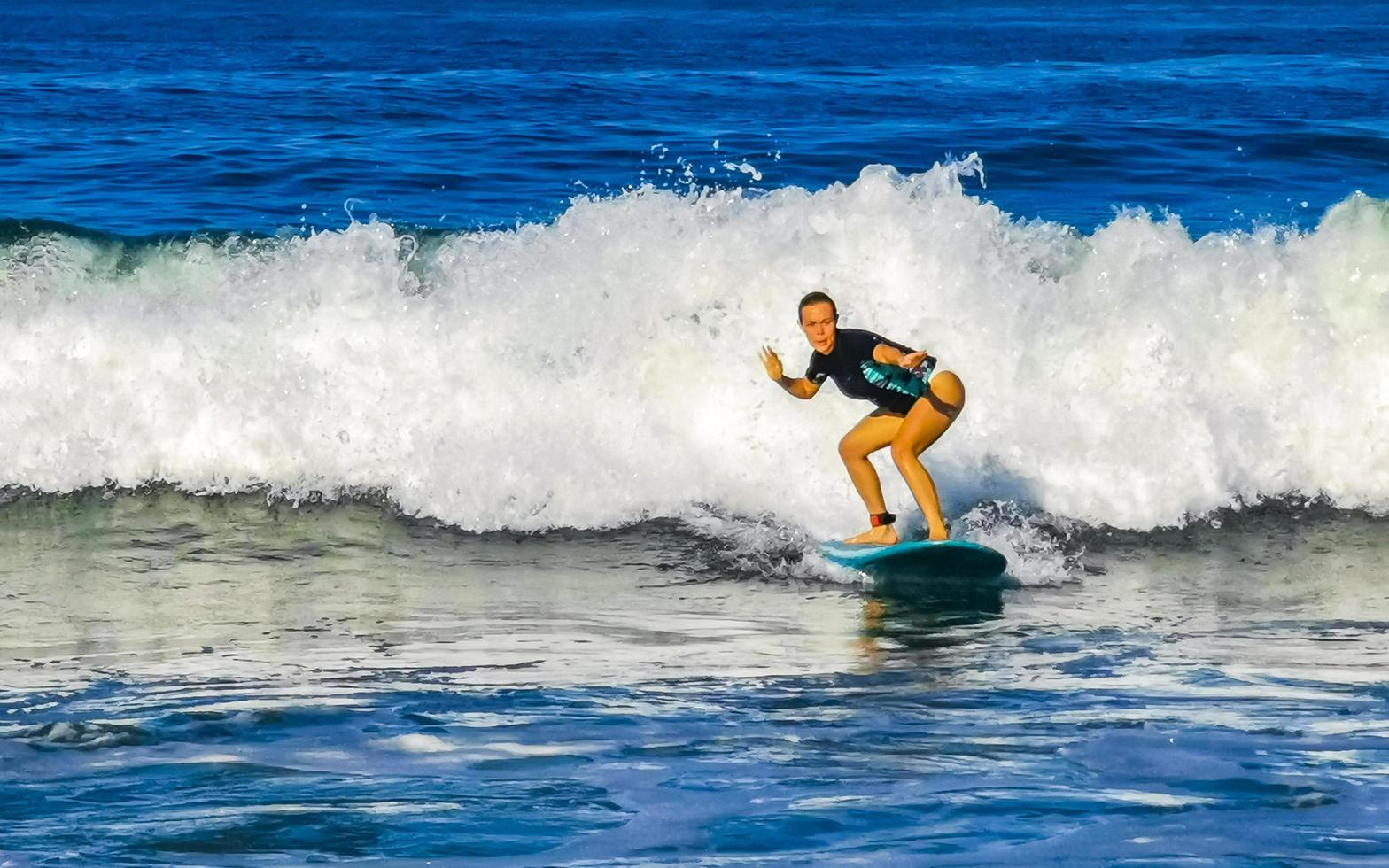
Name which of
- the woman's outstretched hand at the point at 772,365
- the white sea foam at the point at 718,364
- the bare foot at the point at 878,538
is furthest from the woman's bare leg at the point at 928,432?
the white sea foam at the point at 718,364

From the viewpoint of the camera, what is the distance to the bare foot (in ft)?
28.8

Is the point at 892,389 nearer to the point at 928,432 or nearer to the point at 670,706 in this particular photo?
the point at 928,432

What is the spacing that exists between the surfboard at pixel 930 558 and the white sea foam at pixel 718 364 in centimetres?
168

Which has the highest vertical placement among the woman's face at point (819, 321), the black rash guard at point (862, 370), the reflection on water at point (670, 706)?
the woman's face at point (819, 321)

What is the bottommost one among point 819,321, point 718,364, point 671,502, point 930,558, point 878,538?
point 930,558

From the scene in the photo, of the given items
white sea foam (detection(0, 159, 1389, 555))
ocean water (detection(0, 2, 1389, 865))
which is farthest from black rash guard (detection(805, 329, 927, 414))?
white sea foam (detection(0, 159, 1389, 555))

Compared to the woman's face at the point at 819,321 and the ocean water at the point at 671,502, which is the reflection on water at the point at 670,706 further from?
the woman's face at the point at 819,321

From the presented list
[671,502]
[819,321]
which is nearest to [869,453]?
[819,321]

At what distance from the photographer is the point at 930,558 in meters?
8.50

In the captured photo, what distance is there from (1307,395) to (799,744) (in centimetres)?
661

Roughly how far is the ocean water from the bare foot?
0.63 ft

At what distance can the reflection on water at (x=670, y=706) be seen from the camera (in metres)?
5.30

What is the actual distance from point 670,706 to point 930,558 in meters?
2.37

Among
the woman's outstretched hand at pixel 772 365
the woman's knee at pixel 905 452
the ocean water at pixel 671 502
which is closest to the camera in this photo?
the ocean water at pixel 671 502
